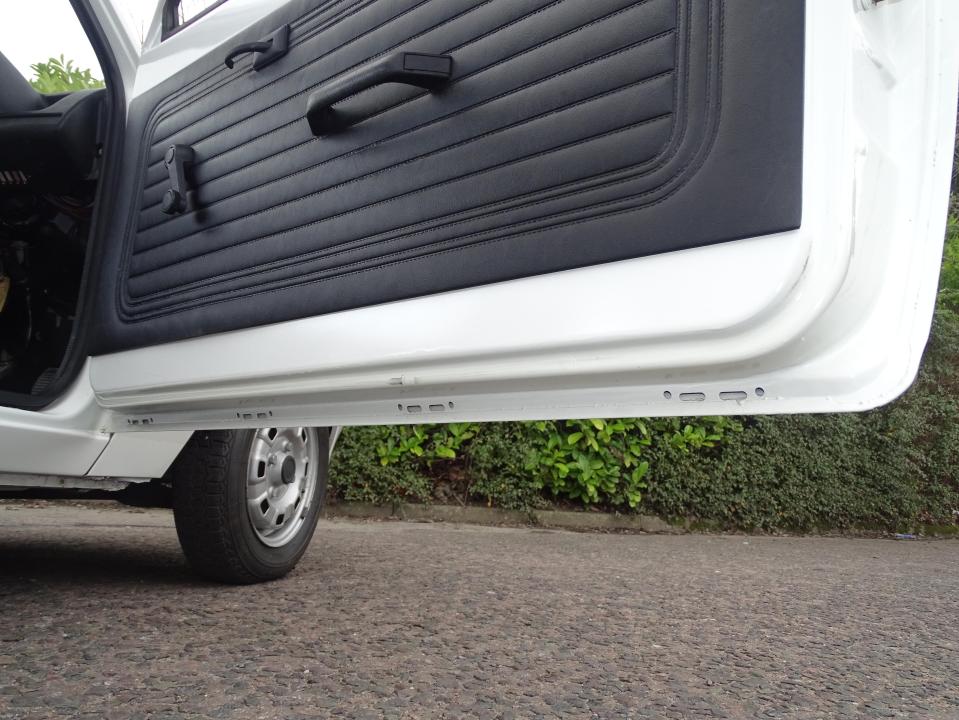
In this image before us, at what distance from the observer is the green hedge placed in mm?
5320

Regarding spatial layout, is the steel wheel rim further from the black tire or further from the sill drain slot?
the sill drain slot

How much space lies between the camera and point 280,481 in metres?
2.57

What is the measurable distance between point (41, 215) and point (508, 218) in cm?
195

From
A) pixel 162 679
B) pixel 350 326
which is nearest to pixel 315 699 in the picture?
pixel 162 679

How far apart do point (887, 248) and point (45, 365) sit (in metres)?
2.28

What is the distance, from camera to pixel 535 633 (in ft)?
6.79

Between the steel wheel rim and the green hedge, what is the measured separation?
101 inches

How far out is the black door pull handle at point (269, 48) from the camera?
5.23ft

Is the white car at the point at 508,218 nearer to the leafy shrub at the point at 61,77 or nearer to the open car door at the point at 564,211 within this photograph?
the open car door at the point at 564,211

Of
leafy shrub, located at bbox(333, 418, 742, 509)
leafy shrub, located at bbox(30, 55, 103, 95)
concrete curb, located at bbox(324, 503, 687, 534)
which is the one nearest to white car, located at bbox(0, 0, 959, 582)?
leafy shrub, located at bbox(30, 55, 103, 95)

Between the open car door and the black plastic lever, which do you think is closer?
the open car door

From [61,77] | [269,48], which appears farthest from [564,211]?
Answer: [61,77]

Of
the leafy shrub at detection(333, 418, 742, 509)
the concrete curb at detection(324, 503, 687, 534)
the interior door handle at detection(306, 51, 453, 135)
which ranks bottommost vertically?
the concrete curb at detection(324, 503, 687, 534)

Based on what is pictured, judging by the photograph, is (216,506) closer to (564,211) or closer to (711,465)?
(564,211)
